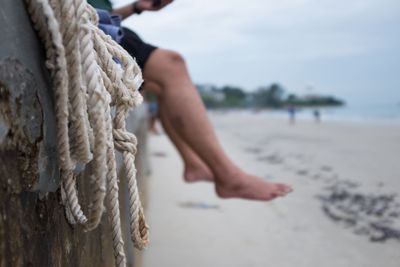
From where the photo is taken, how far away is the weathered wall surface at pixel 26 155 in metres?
0.61

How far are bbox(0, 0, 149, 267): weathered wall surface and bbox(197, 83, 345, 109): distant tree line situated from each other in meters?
74.1

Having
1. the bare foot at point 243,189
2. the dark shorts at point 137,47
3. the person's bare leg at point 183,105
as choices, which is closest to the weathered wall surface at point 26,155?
the dark shorts at point 137,47

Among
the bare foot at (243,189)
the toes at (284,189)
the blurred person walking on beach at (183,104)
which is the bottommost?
the toes at (284,189)

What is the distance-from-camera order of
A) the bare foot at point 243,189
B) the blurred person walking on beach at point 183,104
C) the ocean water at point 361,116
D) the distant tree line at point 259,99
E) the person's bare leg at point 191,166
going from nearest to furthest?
the blurred person walking on beach at point 183,104, the bare foot at point 243,189, the person's bare leg at point 191,166, the ocean water at point 361,116, the distant tree line at point 259,99

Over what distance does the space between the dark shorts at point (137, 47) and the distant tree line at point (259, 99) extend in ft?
239

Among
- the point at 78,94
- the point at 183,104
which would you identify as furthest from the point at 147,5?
the point at 78,94

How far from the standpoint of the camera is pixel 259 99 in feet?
269

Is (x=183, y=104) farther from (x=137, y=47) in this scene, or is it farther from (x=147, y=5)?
(x=147, y=5)

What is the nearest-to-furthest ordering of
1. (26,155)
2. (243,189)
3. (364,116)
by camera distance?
1. (26,155)
2. (243,189)
3. (364,116)

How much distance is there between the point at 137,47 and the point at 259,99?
267 feet

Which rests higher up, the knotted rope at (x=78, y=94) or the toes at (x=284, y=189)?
the knotted rope at (x=78, y=94)

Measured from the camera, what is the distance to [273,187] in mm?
2408

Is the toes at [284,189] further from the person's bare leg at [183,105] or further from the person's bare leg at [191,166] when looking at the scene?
the person's bare leg at [191,166]

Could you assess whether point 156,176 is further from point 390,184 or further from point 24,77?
point 24,77
